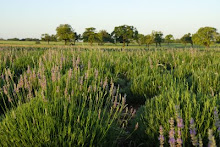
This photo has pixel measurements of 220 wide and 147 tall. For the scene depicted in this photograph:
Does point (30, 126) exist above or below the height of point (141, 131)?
above

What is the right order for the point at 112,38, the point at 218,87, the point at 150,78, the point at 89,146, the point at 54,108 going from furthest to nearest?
1. the point at 112,38
2. the point at 150,78
3. the point at 218,87
4. the point at 54,108
5. the point at 89,146

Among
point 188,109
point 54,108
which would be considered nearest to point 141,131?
point 188,109

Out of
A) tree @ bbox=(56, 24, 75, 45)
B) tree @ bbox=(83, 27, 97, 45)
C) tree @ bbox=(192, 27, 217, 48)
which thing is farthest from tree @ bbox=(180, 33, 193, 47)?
tree @ bbox=(56, 24, 75, 45)

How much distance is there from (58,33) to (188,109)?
84435 mm

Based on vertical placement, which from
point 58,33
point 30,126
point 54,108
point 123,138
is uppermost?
point 58,33

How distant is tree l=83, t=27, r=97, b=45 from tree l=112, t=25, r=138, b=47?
8.65 meters

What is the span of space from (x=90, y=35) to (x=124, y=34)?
42.5 ft

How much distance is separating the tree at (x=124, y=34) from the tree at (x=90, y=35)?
8.65m

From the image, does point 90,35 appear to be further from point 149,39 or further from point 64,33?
point 149,39

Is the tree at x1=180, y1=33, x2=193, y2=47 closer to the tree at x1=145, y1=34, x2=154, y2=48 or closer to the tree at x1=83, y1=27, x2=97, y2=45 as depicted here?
the tree at x1=145, y1=34, x2=154, y2=48

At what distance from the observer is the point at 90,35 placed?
81625mm

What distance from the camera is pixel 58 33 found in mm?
83062

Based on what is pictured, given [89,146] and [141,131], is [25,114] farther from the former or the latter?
[141,131]

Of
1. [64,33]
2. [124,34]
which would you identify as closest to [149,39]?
[124,34]
